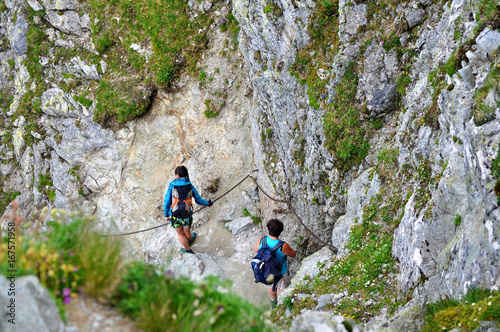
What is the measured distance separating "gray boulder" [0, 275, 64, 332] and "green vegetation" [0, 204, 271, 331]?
6.9 inches

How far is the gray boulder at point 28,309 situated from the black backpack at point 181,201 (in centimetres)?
742

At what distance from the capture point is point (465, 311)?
4.77 metres

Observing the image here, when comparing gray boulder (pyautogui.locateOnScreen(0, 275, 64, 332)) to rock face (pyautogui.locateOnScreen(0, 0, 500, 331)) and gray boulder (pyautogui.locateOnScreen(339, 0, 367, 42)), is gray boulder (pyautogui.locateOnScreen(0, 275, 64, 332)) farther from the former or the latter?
gray boulder (pyautogui.locateOnScreen(339, 0, 367, 42))

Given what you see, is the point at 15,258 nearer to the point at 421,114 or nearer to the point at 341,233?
the point at 341,233

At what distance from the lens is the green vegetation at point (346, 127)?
400 inches

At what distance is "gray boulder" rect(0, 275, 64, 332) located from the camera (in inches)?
126

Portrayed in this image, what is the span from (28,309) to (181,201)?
7.72m

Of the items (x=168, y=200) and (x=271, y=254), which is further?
(x=168, y=200)

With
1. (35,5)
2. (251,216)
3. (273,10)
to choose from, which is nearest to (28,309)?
(273,10)

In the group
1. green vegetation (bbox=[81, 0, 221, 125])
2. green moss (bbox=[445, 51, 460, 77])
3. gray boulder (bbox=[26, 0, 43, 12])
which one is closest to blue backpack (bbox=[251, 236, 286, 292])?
green moss (bbox=[445, 51, 460, 77])

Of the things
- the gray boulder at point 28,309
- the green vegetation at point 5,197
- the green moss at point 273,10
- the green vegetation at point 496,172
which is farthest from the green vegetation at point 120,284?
the green vegetation at point 5,197

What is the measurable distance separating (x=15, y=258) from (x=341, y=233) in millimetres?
7362

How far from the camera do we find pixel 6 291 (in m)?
3.34

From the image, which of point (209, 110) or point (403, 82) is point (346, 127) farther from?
point (209, 110)
